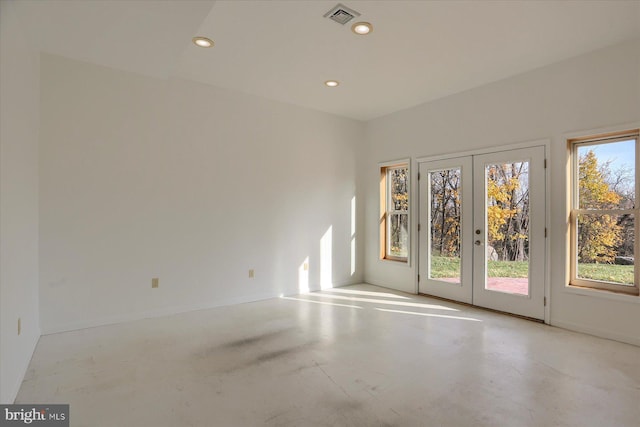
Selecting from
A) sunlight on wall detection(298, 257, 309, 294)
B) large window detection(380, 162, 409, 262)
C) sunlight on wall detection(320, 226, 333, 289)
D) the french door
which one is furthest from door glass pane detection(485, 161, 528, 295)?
sunlight on wall detection(298, 257, 309, 294)

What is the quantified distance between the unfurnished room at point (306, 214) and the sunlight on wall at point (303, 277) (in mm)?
50

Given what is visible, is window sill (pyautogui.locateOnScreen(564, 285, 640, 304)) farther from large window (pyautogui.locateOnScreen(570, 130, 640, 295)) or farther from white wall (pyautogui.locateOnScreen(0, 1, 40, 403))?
white wall (pyautogui.locateOnScreen(0, 1, 40, 403))

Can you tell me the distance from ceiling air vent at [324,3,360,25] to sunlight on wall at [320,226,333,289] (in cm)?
321

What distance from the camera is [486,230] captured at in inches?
163

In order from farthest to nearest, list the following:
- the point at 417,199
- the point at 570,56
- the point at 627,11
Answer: the point at 417,199 < the point at 570,56 < the point at 627,11

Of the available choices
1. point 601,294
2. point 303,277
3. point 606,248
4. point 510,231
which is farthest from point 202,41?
point 601,294

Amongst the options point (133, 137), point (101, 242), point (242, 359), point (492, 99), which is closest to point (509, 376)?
point (242, 359)

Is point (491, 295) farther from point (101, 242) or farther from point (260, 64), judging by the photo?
point (101, 242)

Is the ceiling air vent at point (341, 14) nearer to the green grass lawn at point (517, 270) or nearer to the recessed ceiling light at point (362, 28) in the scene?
the recessed ceiling light at point (362, 28)

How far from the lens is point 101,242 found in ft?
11.3

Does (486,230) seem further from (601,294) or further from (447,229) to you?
(601,294)

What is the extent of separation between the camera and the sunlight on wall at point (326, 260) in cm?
525

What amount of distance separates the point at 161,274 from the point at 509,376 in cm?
358

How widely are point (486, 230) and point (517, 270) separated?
58cm
